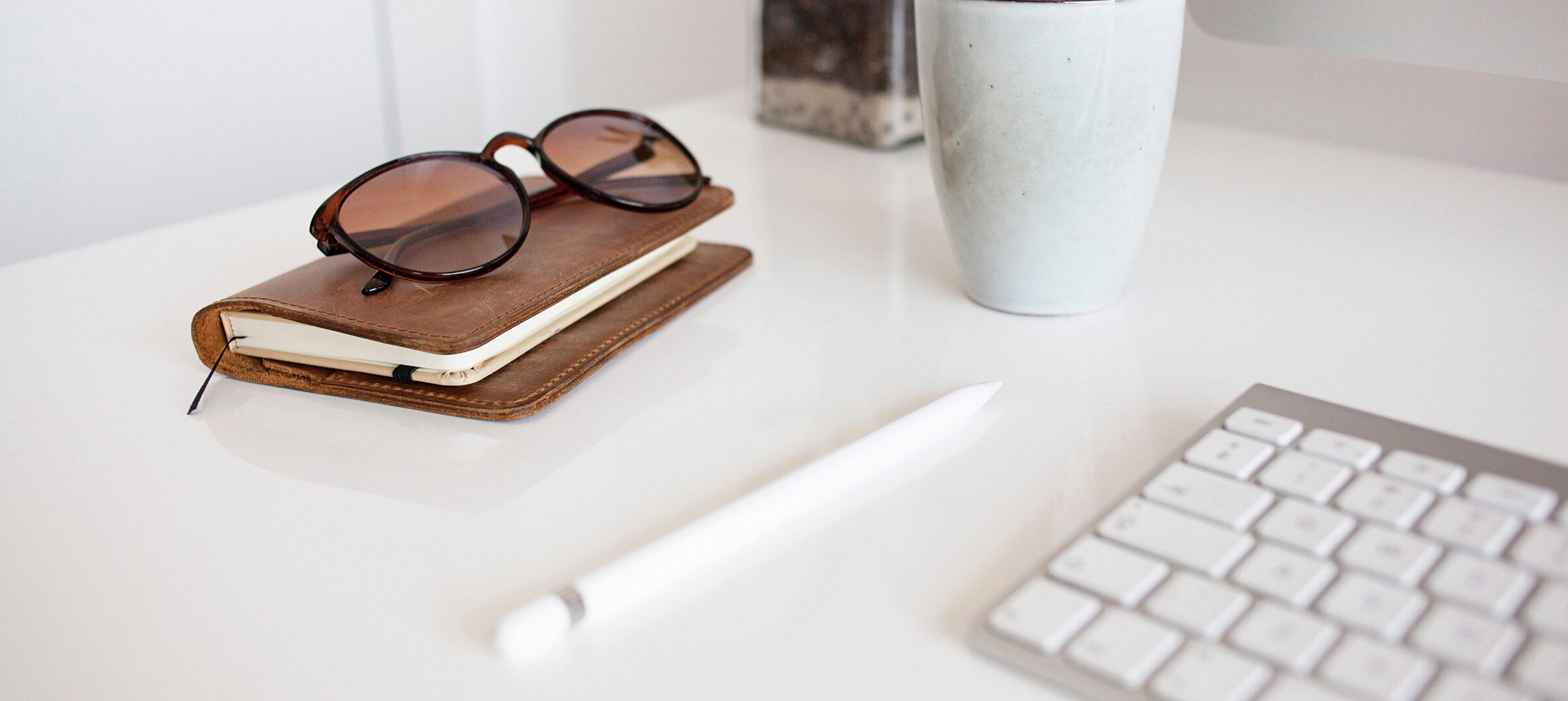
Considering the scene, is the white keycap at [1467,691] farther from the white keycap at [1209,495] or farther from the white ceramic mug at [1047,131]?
the white ceramic mug at [1047,131]

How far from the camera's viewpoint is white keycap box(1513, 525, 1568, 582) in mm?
303

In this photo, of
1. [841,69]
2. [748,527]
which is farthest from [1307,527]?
[841,69]

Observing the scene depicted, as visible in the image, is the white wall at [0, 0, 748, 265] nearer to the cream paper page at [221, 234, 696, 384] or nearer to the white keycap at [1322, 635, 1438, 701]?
the cream paper page at [221, 234, 696, 384]

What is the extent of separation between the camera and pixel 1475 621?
0.94 feet

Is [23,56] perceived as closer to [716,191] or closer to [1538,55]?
[716,191]

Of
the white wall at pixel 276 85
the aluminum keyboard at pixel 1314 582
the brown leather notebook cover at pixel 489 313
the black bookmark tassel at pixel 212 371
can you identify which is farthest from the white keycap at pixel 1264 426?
the white wall at pixel 276 85

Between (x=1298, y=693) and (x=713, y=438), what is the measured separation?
0.78 ft

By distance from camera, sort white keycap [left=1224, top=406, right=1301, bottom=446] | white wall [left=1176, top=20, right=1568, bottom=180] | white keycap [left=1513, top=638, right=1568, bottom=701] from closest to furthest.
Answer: white keycap [left=1513, top=638, right=1568, bottom=701] < white keycap [left=1224, top=406, right=1301, bottom=446] < white wall [left=1176, top=20, right=1568, bottom=180]

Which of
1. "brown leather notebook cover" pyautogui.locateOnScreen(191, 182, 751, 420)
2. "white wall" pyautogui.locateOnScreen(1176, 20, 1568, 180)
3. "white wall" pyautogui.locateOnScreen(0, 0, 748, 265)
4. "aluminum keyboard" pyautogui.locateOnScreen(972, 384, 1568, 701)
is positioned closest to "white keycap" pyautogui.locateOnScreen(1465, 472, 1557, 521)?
"aluminum keyboard" pyautogui.locateOnScreen(972, 384, 1568, 701)

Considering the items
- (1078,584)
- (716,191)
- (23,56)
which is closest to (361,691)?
(1078,584)

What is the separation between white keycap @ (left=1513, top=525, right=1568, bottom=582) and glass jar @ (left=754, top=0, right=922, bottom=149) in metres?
0.56

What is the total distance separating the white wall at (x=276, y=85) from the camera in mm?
1225

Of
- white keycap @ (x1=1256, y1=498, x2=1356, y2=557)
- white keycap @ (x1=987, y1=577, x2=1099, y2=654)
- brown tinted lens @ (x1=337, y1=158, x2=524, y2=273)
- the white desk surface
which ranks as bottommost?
the white desk surface

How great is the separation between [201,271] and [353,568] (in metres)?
0.36
